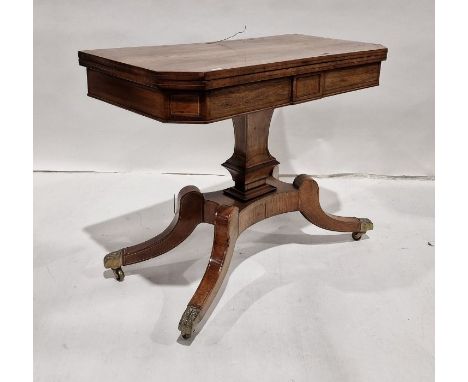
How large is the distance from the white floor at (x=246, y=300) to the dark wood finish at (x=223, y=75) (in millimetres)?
716

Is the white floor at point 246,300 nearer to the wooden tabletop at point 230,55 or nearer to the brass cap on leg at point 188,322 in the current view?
the brass cap on leg at point 188,322

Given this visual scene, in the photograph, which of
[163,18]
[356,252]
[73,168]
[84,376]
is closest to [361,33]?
[163,18]

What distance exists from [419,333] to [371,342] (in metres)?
0.18

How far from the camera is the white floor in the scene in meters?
1.92

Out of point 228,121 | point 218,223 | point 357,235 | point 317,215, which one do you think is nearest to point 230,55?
point 218,223

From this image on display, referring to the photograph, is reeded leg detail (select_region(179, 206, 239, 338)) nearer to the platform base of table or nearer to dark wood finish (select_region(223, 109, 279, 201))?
the platform base of table

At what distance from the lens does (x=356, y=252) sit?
263 centimetres

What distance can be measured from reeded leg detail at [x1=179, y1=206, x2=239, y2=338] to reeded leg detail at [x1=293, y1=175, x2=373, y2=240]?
401mm

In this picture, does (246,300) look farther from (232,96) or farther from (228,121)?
(228,121)

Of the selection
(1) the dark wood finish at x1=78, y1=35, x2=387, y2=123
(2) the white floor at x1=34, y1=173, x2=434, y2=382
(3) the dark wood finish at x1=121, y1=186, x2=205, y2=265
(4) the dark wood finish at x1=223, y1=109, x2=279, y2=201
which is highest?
(1) the dark wood finish at x1=78, y1=35, x2=387, y2=123

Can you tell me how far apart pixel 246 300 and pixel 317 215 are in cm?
56

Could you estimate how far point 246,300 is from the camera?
226 centimetres

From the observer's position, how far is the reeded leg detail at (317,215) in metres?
2.56

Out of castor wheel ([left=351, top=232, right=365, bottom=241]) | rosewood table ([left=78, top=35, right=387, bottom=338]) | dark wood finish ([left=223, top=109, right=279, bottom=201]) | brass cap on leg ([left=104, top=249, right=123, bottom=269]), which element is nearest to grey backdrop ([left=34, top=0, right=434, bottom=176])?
rosewood table ([left=78, top=35, right=387, bottom=338])
